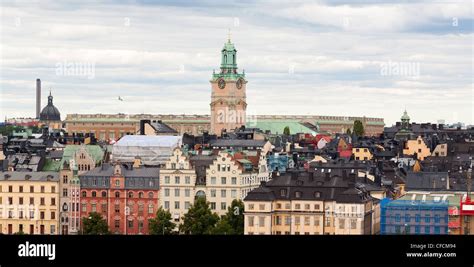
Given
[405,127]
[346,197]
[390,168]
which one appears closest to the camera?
[346,197]

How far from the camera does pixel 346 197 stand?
48.6 metres

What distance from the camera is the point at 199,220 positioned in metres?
53.1

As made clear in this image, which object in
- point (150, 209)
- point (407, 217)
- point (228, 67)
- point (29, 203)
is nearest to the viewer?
point (407, 217)

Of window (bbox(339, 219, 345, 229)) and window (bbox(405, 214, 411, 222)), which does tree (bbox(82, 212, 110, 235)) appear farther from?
window (bbox(405, 214, 411, 222))

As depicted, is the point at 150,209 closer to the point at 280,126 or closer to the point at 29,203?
the point at 29,203

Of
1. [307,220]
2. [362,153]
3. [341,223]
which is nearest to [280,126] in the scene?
[362,153]

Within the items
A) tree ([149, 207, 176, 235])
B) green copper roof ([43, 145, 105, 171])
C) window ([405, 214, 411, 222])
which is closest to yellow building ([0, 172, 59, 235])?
green copper roof ([43, 145, 105, 171])

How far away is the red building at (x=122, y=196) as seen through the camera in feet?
196

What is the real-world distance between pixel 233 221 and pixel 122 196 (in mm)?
9885

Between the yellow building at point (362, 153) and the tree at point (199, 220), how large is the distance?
33.9 meters
